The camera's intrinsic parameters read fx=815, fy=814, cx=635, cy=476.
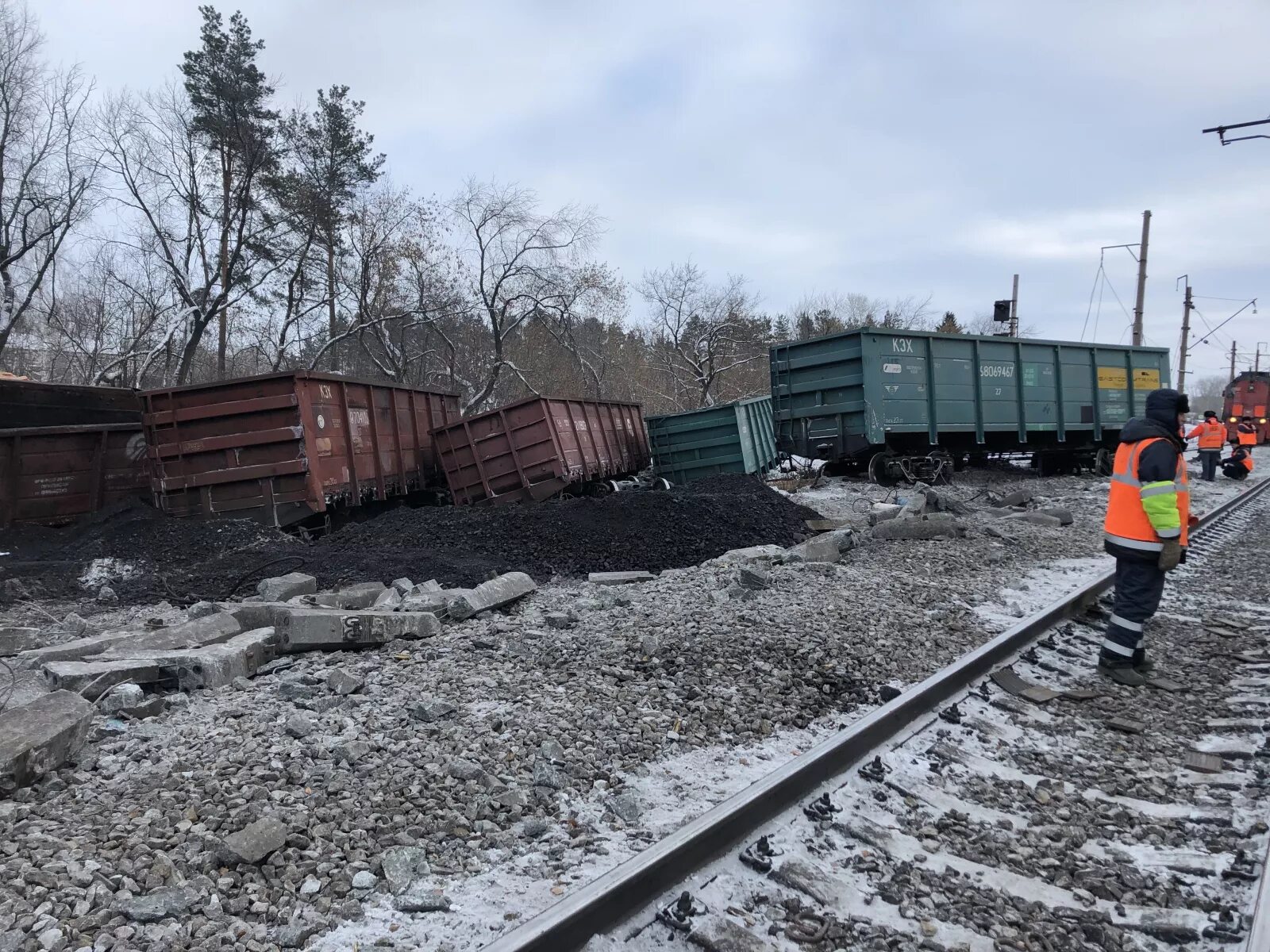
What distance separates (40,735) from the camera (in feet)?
10.4

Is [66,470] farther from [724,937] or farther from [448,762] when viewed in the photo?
[724,937]

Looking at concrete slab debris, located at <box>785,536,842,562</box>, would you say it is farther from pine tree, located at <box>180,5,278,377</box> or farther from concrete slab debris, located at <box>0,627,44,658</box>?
pine tree, located at <box>180,5,278,377</box>

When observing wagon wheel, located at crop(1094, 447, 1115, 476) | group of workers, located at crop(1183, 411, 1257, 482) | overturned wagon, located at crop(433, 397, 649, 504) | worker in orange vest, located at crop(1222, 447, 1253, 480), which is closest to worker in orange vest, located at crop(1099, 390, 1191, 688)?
overturned wagon, located at crop(433, 397, 649, 504)

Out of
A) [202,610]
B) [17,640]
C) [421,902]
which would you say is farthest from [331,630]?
[421,902]

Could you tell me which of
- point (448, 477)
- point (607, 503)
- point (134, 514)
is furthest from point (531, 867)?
point (448, 477)

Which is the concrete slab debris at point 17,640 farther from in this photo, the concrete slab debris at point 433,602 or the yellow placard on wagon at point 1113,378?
the yellow placard on wagon at point 1113,378

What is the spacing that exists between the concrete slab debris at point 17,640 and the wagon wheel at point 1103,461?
21511 millimetres

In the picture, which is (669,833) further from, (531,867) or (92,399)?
(92,399)

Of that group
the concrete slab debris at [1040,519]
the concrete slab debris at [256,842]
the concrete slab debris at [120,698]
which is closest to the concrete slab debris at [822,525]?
the concrete slab debris at [1040,519]

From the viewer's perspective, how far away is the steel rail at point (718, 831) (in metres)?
2.22

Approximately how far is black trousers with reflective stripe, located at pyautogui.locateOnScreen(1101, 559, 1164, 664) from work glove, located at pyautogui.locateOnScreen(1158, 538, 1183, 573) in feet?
0.19

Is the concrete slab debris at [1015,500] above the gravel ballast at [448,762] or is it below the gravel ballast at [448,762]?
below

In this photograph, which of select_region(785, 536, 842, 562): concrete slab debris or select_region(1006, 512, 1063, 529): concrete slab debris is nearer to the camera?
select_region(785, 536, 842, 562): concrete slab debris

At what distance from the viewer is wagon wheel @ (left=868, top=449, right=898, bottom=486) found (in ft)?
52.1
